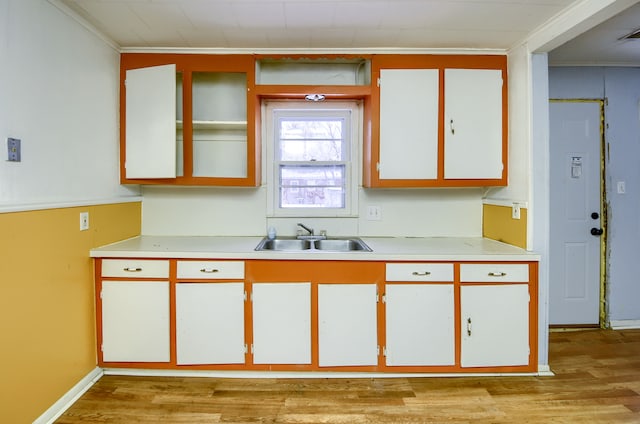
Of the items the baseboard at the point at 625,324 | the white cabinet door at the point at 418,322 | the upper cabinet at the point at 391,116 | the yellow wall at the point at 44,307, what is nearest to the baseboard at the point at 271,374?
the white cabinet door at the point at 418,322

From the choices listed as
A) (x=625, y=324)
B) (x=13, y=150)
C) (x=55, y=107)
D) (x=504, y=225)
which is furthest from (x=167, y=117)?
(x=625, y=324)

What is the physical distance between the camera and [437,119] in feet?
8.61

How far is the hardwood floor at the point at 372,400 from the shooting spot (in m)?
1.98

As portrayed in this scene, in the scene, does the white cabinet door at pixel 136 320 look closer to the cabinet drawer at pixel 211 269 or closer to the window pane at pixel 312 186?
the cabinet drawer at pixel 211 269

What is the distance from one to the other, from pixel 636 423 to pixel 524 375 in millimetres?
581

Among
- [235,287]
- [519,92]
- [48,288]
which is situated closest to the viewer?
[48,288]

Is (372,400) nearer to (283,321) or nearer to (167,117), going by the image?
(283,321)

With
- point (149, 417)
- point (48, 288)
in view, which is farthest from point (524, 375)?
point (48, 288)

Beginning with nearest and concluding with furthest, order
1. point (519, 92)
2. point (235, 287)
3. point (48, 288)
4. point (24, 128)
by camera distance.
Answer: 1. point (24, 128)
2. point (48, 288)
3. point (235, 287)
4. point (519, 92)

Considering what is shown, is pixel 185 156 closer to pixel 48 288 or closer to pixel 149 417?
pixel 48 288

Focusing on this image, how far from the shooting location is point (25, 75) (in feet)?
5.90

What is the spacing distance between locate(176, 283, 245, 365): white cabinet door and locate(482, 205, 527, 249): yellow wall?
6.51ft

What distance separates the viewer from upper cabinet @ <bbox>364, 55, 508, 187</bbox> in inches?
103

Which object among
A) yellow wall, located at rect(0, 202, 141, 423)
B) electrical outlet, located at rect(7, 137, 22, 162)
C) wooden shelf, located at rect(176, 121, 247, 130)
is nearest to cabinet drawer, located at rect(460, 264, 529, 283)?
wooden shelf, located at rect(176, 121, 247, 130)
